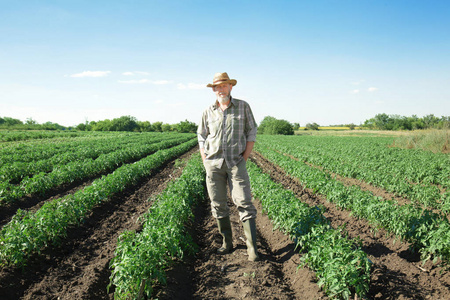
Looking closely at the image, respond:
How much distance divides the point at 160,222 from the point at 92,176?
950 centimetres

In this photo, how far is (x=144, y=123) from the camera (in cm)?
9475

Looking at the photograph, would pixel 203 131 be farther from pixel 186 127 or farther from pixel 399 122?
pixel 399 122

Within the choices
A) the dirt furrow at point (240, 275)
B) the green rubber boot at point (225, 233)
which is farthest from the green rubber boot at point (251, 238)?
the green rubber boot at point (225, 233)

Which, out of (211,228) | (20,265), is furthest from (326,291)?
(20,265)

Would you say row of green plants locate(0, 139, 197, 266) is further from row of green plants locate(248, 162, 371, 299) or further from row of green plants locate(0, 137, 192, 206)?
row of green plants locate(248, 162, 371, 299)

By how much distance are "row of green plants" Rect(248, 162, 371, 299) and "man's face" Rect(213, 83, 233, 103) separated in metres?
2.36

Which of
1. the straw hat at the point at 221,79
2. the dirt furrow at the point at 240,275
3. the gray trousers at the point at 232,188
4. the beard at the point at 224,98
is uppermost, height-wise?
the straw hat at the point at 221,79

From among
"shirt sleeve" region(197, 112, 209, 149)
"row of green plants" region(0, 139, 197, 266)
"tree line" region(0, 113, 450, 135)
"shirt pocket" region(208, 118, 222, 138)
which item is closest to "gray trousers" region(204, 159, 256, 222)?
"shirt sleeve" region(197, 112, 209, 149)

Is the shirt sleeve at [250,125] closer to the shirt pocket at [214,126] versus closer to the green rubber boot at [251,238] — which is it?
the shirt pocket at [214,126]

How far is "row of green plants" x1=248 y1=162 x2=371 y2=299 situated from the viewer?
3123mm

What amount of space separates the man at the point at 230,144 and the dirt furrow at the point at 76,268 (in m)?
2.21

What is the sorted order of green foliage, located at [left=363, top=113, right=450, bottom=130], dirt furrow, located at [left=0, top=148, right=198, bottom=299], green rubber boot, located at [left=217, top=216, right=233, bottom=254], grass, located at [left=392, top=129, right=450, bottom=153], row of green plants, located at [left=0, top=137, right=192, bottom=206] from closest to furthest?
1. dirt furrow, located at [left=0, top=148, right=198, bottom=299]
2. green rubber boot, located at [left=217, top=216, right=233, bottom=254]
3. row of green plants, located at [left=0, top=137, right=192, bottom=206]
4. grass, located at [left=392, top=129, right=450, bottom=153]
5. green foliage, located at [left=363, top=113, right=450, bottom=130]

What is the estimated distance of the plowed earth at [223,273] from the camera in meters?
3.53

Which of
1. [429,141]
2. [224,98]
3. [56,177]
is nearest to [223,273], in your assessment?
[224,98]
